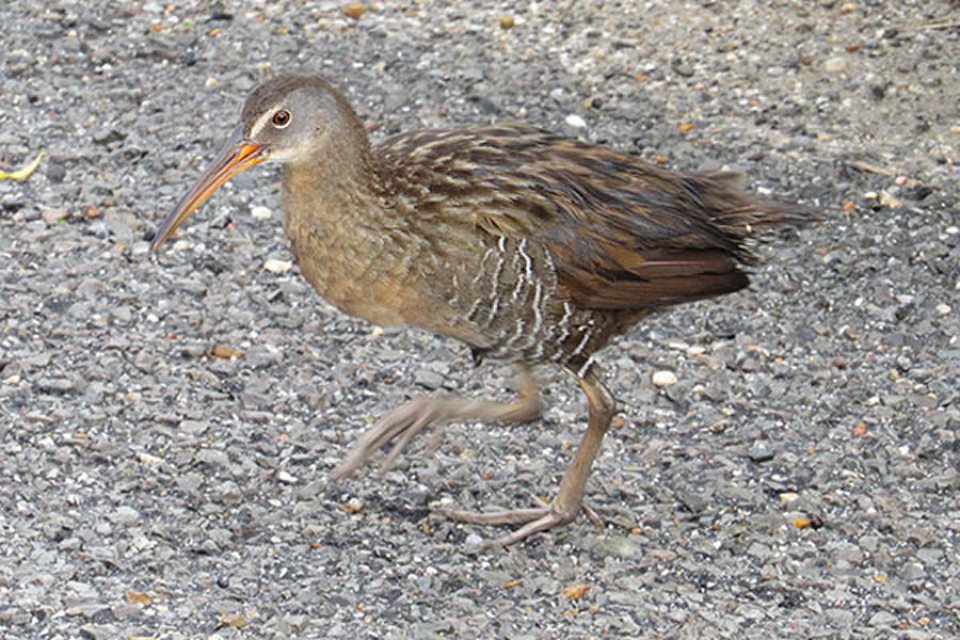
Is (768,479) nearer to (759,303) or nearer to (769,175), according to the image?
(759,303)

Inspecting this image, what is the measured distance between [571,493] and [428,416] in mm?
575

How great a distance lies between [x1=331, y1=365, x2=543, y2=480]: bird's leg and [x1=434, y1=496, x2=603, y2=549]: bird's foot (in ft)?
1.02

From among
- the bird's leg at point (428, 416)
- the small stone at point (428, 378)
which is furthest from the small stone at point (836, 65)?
the bird's leg at point (428, 416)

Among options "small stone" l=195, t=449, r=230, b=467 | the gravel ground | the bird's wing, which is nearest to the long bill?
the bird's wing

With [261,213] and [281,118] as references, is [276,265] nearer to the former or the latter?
[261,213]

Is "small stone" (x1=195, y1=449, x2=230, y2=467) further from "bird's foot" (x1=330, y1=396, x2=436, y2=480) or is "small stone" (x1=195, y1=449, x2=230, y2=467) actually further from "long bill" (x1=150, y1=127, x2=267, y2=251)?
"long bill" (x1=150, y1=127, x2=267, y2=251)

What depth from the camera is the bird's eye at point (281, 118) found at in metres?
5.96

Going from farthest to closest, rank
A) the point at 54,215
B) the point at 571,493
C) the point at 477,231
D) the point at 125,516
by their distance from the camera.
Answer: the point at 54,215, the point at 571,493, the point at 125,516, the point at 477,231

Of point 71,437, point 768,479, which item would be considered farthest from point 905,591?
point 71,437

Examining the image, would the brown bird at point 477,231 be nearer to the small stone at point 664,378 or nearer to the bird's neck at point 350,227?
the bird's neck at point 350,227

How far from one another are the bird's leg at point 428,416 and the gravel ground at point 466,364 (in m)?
0.21

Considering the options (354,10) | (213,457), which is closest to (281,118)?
(213,457)

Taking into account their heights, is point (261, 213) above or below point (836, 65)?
below

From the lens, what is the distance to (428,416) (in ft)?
21.0
